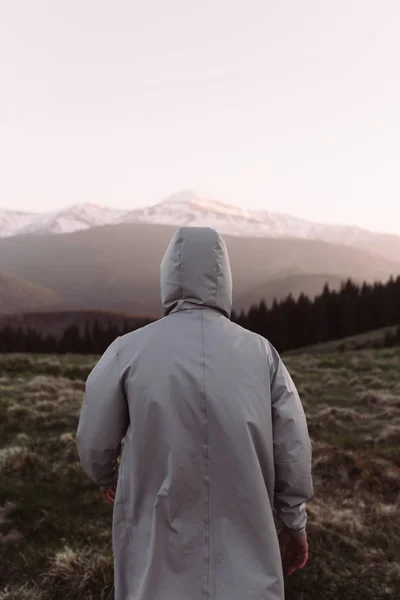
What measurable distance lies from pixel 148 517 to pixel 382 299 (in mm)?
69892

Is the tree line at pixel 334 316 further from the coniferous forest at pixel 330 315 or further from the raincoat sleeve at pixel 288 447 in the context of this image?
the raincoat sleeve at pixel 288 447

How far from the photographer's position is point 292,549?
8.90 feet

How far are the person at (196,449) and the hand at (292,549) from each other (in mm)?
365

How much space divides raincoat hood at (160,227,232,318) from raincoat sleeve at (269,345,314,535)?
0.47 meters

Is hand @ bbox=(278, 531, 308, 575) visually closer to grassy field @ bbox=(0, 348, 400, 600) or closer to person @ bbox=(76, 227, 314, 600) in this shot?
person @ bbox=(76, 227, 314, 600)

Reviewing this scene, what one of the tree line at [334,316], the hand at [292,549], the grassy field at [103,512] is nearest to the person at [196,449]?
the hand at [292,549]

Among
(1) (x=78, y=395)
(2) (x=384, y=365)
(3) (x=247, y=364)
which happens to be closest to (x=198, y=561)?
(3) (x=247, y=364)

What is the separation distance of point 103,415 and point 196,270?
0.94 metres

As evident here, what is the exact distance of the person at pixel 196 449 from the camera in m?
2.21

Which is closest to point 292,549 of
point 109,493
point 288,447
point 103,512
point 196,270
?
point 288,447

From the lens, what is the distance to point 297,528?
2.53m

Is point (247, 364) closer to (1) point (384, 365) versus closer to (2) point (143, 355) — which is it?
(2) point (143, 355)

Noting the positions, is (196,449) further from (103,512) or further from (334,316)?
(334,316)

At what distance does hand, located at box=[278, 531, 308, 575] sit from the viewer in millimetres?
2639
